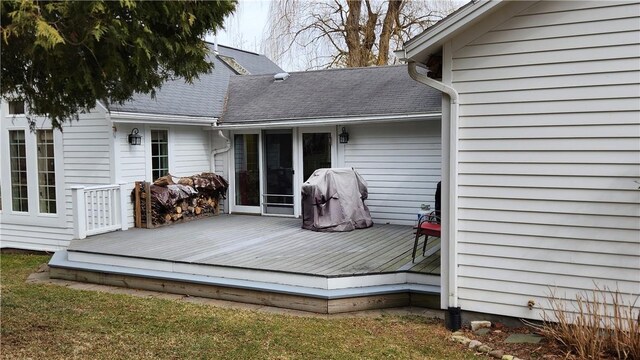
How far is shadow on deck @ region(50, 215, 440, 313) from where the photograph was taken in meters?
5.54

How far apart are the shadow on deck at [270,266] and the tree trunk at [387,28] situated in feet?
31.9

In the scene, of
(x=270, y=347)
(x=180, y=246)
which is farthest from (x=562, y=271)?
(x=180, y=246)

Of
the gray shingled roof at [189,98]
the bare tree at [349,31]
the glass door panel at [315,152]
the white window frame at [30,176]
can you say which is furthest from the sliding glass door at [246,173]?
the bare tree at [349,31]

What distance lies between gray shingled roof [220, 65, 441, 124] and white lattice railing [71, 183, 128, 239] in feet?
8.75

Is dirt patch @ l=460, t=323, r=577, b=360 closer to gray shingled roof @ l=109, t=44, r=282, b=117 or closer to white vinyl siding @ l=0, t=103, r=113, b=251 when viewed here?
gray shingled roof @ l=109, t=44, r=282, b=117

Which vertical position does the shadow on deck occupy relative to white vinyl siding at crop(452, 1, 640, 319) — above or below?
below

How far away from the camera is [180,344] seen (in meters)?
4.38

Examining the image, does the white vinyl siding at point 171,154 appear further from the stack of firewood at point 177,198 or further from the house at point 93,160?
the stack of firewood at point 177,198

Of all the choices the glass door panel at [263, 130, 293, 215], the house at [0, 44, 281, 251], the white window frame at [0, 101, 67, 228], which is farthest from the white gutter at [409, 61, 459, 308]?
the white window frame at [0, 101, 67, 228]

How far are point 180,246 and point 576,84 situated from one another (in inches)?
211

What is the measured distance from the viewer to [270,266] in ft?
19.7

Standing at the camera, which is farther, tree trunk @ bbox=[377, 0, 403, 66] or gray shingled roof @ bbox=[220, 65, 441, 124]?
Answer: tree trunk @ bbox=[377, 0, 403, 66]

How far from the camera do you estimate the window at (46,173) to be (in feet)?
32.2

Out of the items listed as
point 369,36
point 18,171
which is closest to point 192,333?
point 18,171
